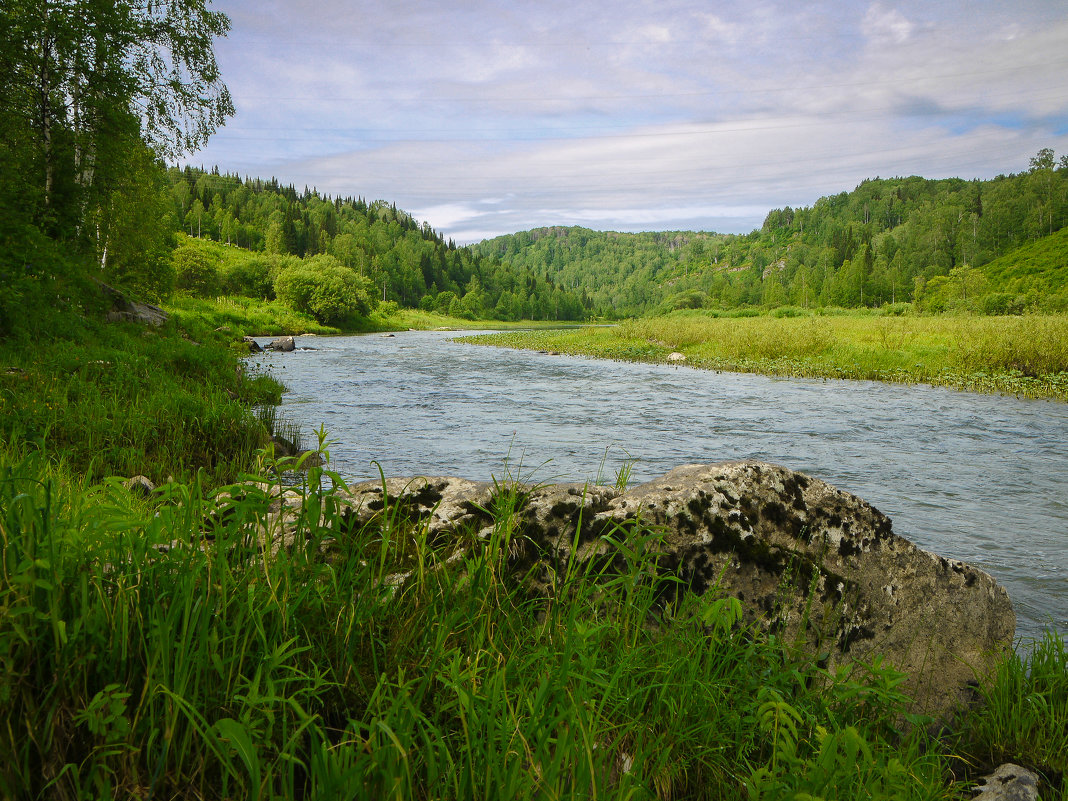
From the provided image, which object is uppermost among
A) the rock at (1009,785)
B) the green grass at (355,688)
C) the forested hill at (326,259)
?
the forested hill at (326,259)

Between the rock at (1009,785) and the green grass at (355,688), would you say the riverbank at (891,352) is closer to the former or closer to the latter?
the rock at (1009,785)

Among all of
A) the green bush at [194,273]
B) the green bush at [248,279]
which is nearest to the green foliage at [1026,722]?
the green bush at [194,273]

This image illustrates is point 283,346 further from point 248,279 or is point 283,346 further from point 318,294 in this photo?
point 248,279

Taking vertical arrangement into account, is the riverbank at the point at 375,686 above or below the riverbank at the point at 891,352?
below

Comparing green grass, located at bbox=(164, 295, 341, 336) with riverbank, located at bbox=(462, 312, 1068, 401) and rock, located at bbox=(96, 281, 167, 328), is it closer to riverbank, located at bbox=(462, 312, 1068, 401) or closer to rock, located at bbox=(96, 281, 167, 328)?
rock, located at bbox=(96, 281, 167, 328)

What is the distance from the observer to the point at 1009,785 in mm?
2789

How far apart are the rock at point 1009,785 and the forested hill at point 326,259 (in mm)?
74720

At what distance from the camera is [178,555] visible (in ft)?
7.08

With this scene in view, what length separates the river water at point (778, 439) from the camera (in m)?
7.39

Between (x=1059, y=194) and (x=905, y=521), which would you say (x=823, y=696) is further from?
(x=1059, y=194)

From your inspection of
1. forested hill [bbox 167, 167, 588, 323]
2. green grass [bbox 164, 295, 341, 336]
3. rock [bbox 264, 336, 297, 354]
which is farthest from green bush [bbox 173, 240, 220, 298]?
rock [bbox 264, 336, 297, 354]

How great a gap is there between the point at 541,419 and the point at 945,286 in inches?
3414

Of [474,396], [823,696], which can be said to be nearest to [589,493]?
[823,696]

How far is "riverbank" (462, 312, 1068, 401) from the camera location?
814 inches
